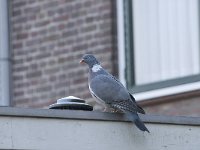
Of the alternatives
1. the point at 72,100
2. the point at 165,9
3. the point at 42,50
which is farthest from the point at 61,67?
the point at 72,100

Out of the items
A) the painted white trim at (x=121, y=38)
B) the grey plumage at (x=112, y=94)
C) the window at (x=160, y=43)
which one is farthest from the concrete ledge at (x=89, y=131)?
the painted white trim at (x=121, y=38)

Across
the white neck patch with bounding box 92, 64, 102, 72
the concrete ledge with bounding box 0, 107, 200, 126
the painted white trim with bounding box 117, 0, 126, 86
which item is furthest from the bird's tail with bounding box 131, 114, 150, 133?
the painted white trim with bounding box 117, 0, 126, 86

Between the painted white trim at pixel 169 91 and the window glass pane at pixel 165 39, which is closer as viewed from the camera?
the painted white trim at pixel 169 91

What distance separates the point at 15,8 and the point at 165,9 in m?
2.06

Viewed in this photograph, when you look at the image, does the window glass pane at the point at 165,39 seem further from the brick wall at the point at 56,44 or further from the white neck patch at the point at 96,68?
the white neck patch at the point at 96,68

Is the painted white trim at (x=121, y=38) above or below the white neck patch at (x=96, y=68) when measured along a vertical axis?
above

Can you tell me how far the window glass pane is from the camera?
11914mm

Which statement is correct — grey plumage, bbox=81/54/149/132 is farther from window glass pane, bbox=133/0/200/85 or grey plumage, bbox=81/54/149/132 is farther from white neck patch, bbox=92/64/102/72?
window glass pane, bbox=133/0/200/85

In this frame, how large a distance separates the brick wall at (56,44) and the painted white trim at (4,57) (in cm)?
8

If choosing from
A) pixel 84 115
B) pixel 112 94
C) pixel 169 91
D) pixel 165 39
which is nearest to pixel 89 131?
pixel 84 115

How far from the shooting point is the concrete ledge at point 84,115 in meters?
6.88

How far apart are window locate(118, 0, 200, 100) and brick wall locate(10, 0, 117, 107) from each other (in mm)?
214

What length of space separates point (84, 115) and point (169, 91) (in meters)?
4.69

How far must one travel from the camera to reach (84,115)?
707 cm
